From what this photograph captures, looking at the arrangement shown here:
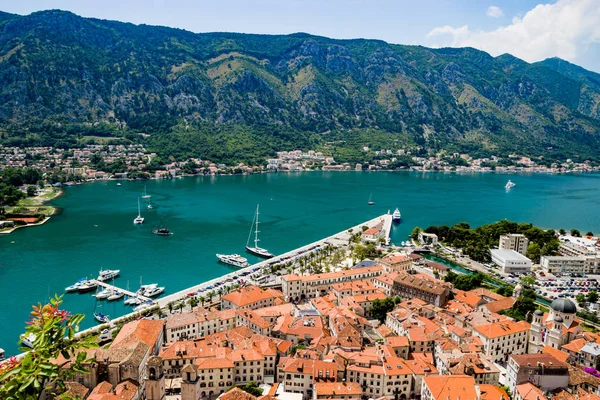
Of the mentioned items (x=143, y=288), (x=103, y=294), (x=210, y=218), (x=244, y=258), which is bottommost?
(x=103, y=294)

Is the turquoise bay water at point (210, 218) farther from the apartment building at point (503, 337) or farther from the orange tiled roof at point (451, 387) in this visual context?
the apartment building at point (503, 337)

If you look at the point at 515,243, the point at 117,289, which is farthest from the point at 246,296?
the point at 515,243

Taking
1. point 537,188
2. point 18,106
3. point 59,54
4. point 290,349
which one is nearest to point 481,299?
point 290,349

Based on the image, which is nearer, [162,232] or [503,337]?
[503,337]

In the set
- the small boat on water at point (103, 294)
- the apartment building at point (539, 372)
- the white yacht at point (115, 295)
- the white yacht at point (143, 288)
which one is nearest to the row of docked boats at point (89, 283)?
the small boat on water at point (103, 294)

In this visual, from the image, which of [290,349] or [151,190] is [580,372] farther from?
[151,190]

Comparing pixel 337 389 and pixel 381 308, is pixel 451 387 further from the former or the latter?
pixel 381 308

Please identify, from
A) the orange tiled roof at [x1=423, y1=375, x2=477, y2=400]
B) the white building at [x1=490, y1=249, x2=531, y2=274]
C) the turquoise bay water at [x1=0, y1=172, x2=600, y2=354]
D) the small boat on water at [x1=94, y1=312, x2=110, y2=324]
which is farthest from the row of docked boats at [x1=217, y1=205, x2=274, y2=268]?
the orange tiled roof at [x1=423, y1=375, x2=477, y2=400]
